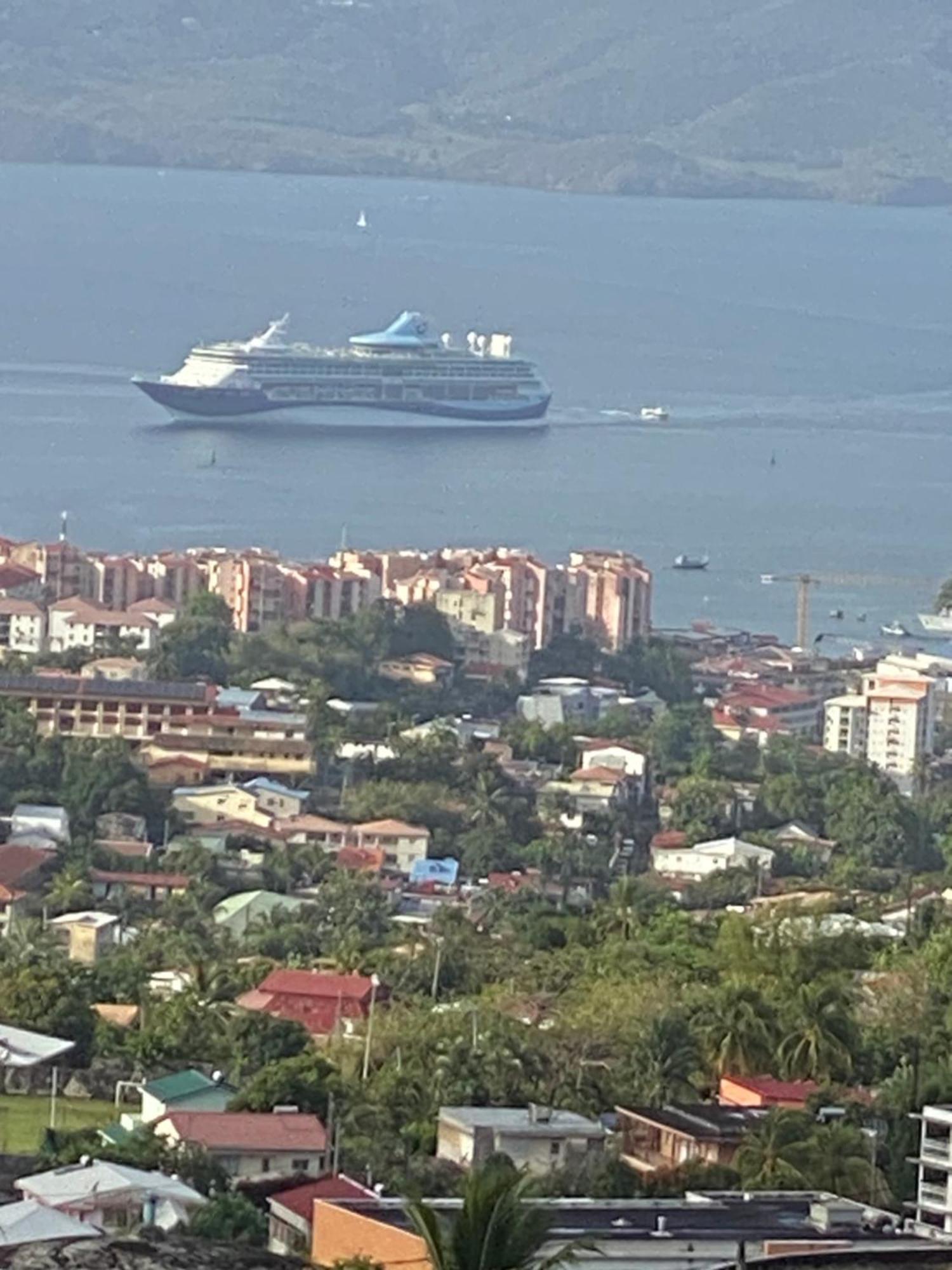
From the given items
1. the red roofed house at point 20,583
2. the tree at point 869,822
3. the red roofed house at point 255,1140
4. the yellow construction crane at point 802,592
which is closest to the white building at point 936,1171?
the red roofed house at point 255,1140

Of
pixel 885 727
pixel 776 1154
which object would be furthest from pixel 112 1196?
pixel 885 727

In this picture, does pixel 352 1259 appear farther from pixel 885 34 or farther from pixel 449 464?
pixel 885 34

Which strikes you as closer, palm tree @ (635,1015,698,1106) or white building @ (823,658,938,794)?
palm tree @ (635,1015,698,1106)

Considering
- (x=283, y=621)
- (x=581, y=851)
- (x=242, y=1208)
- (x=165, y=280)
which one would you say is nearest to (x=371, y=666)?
(x=283, y=621)

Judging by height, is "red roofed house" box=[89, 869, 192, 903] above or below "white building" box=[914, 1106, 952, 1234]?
below

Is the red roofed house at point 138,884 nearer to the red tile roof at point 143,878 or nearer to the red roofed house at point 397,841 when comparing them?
the red tile roof at point 143,878

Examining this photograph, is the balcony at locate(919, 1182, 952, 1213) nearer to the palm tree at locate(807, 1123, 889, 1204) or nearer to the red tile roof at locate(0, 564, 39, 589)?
the palm tree at locate(807, 1123, 889, 1204)

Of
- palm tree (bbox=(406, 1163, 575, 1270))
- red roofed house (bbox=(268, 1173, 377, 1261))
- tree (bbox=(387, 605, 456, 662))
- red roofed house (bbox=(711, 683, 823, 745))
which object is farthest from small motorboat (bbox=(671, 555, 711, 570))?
palm tree (bbox=(406, 1163, 575, 1270))
